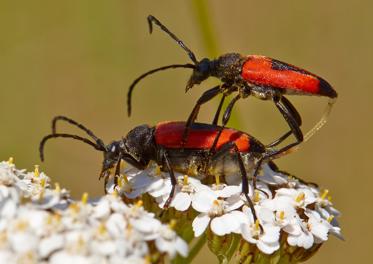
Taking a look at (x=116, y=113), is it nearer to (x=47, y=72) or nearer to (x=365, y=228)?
(x=47, y=72)

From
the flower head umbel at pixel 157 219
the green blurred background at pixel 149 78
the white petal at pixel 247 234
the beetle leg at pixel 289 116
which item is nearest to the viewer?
the flower head umbel at pixel 157 219

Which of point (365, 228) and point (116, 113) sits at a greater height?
point (116, 113)

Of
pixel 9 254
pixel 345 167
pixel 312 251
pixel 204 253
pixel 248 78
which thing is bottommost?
pixel 204 253

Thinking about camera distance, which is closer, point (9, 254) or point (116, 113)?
point (9, 254)

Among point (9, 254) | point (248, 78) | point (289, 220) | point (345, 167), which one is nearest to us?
point (9, 254)

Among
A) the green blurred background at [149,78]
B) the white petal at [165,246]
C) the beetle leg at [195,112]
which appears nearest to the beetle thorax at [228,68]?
the beetle leg at [195,112]

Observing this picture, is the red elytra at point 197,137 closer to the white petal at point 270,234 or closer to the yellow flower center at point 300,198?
the yellow flower center at point 300,198

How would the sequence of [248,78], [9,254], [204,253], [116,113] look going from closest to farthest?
[9,254]
[248,78]
[204,253]
[116,113]

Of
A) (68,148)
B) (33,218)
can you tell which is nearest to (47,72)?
(68,148)
